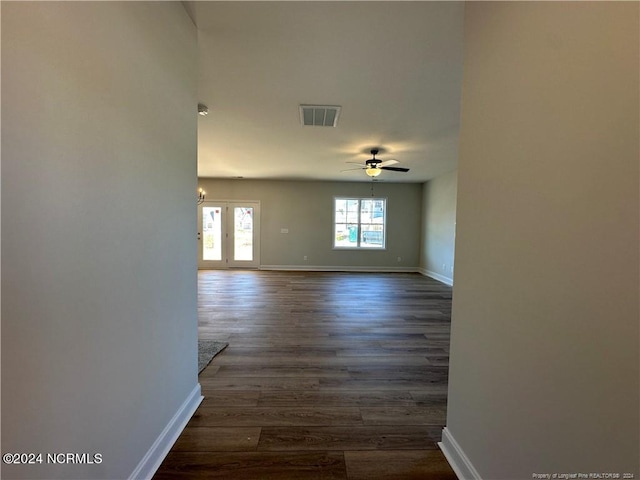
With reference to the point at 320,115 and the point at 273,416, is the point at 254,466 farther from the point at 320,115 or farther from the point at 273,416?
the point at 320,115

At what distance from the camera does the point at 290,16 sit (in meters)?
1.61

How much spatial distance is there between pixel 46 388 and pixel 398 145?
4.33 metres

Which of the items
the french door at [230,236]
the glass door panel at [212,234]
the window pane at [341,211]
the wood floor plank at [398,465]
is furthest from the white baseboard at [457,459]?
the glass door panel at [212,234]

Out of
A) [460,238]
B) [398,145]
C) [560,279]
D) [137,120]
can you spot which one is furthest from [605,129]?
[398,145]

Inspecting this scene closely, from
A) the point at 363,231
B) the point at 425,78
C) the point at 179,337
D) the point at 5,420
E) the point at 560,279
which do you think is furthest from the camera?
the point at 363,231

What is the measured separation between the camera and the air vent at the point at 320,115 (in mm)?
2814

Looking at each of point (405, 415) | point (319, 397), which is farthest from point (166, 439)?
point (405, 415)

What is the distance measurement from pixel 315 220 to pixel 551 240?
690 centimetres

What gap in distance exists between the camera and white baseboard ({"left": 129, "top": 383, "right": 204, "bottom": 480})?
1.21 metres

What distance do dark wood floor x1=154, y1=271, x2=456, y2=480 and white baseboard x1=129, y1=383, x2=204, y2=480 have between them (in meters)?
0.04

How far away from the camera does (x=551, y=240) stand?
0.85 meters

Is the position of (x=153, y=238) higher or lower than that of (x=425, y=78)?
lower

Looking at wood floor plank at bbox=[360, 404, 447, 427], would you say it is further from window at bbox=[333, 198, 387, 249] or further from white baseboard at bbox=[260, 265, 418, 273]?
window at bbox=[333, 198, 387, 249]

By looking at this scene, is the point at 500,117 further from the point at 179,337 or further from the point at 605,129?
the point at 179,337
